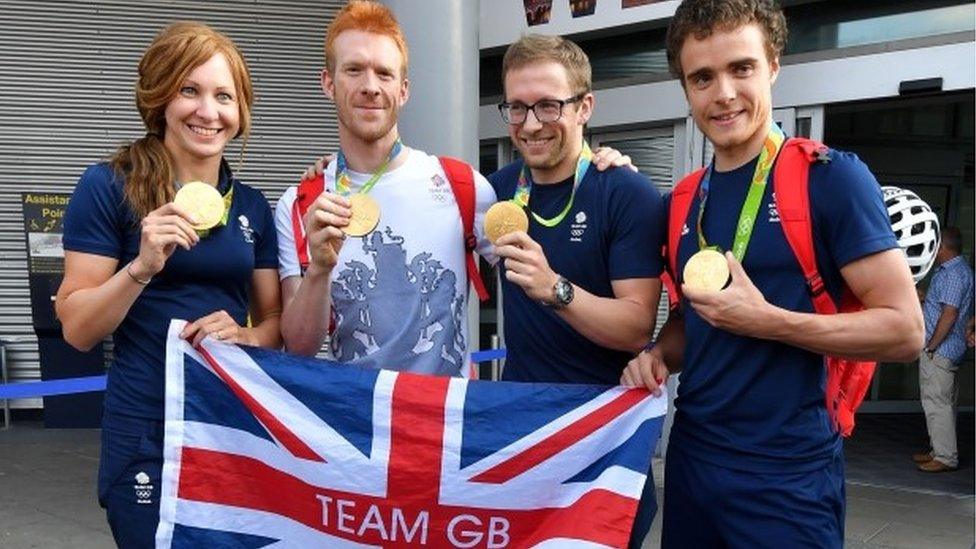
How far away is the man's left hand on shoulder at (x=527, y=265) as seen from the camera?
2.41 m

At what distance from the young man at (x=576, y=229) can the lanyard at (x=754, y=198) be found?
267 mm

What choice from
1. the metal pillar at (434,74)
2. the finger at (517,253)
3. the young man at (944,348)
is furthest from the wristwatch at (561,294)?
the young man at (944,348)

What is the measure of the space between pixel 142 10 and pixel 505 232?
8666 millimetres

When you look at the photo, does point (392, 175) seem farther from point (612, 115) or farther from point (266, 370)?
point (612, 115)

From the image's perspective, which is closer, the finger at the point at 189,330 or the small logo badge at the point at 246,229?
the finger at the point at 189,330

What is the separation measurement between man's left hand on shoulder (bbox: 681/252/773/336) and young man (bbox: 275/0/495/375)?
3.02 feet

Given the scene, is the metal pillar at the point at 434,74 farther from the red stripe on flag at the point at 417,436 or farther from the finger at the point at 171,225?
the finger at the point at 171,225

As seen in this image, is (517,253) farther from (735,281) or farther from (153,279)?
(153,279)

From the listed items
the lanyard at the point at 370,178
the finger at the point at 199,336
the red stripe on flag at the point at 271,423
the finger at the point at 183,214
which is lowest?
the red stripe on flag at the point at 271,423

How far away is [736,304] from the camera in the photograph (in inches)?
86.1

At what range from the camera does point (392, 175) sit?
284 centimetres

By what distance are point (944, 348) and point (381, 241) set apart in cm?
694

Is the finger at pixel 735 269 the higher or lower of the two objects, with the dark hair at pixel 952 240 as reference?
higher

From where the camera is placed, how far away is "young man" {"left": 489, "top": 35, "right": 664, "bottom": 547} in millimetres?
2635
